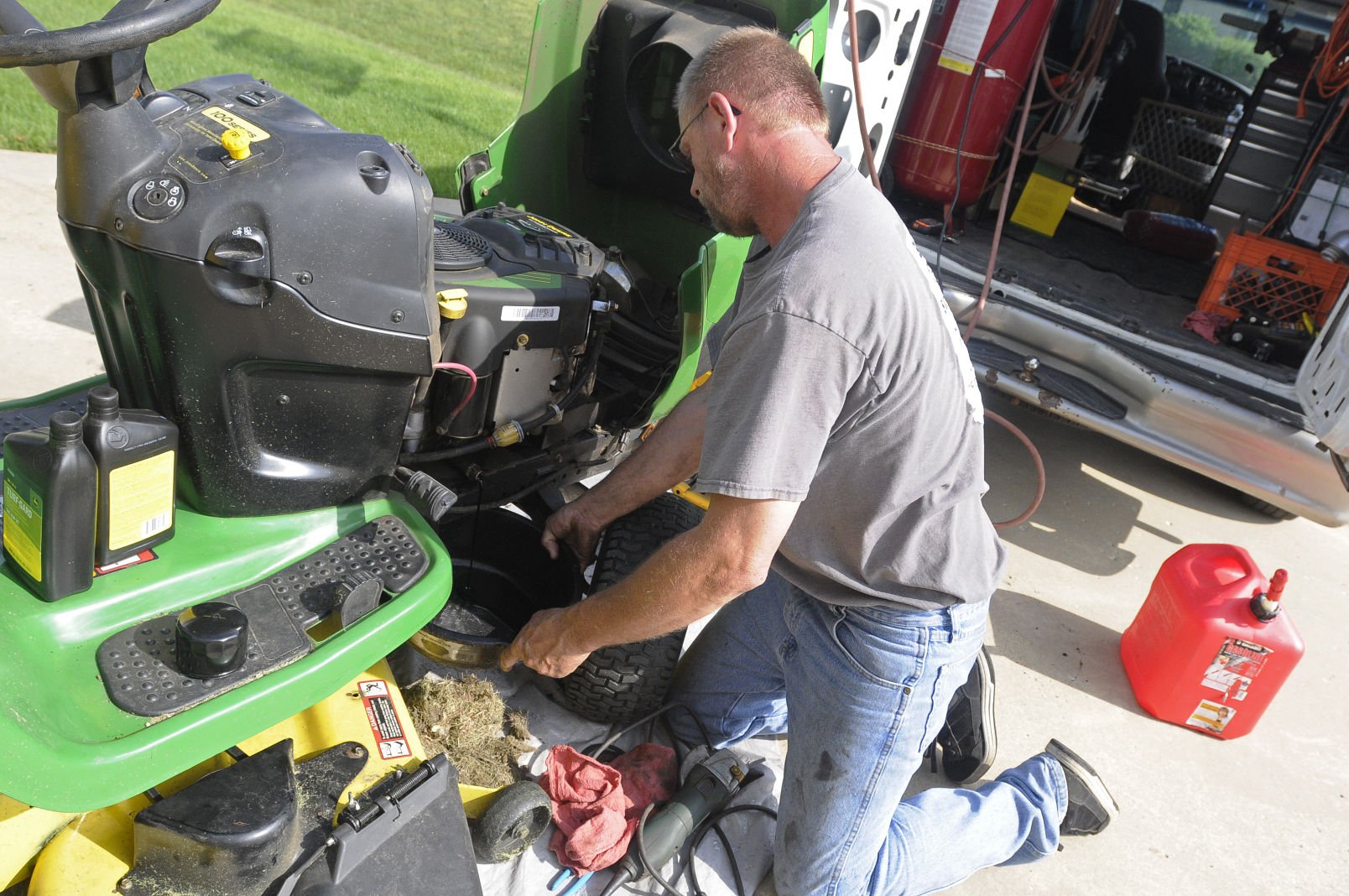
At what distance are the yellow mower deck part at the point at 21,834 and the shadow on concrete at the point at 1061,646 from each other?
2.32 metres

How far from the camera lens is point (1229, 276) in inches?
150

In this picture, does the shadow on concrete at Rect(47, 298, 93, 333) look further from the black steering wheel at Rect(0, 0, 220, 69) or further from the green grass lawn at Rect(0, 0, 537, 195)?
the black steering wheel at Rect(0, 0, 220, 69)

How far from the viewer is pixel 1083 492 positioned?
3.87 m

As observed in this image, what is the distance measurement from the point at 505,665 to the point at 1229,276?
127 inches

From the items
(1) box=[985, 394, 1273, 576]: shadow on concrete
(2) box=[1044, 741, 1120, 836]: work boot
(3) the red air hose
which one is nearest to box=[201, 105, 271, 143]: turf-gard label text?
(3) the red air hose

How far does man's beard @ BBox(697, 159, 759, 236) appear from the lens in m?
1.79

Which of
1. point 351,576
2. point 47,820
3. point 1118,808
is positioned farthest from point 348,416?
point 1118,808

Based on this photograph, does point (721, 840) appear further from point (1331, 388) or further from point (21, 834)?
point (1331, 388)

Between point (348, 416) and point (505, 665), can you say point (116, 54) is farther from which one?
point (505, 665)

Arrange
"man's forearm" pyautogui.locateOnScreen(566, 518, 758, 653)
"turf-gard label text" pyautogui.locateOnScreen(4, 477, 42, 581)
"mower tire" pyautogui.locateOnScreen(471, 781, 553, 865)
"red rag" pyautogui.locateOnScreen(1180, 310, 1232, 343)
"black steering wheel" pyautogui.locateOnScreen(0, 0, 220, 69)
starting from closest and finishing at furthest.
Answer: "black steering wheel" pyautogui.locateOnScreen(0, 0, 220, 69) < "turf-gard label text" pyautogui.locateOnScreen(4, 477, 42, 581) < "man's forearm" pyautogui.locateOnScreen(566, 518, 758, 653) < "mower tire" pyautogui.locateOnScreen(471, 781, 553, 865) < "red rag" pyautogui.locateOnScreen(1180, 310, 1232, 343)

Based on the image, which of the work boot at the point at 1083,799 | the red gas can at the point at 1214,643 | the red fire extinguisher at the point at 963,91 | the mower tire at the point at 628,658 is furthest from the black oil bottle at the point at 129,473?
the red fire extinguisher at the point at 963,91

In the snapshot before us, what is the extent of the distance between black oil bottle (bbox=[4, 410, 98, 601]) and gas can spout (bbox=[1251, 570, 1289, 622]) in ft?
8.56

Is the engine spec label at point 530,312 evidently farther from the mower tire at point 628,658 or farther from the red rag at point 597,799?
the red rag at point 597,799

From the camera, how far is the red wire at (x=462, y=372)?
72.2 inches
